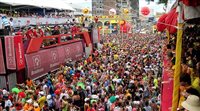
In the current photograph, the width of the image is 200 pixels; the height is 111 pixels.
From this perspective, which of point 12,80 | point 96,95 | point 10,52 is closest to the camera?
point 96,95

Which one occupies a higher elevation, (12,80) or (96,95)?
(96,95)

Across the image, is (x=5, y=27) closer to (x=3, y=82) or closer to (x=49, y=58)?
(x=3, y=82)

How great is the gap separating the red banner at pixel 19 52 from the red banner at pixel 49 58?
1.76ft

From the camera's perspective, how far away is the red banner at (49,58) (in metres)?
17.7

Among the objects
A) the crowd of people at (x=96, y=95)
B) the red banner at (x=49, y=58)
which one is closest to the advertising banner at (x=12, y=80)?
the red banner at (x=49, y=58)

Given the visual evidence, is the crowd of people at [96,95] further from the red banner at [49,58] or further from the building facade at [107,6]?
the building facade at [107,6]

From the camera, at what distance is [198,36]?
714cm

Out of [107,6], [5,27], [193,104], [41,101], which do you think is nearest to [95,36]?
[5,27]

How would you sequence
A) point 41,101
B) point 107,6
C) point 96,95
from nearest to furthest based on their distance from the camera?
1. point 41,101
2. point 96,95
3. point 107,6

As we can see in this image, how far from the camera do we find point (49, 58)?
20.2 metres

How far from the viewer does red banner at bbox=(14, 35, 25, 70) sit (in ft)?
53.5

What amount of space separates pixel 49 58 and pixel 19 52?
3825 mm

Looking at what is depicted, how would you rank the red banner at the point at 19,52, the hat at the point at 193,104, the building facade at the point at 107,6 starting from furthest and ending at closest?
the building facade at the point at 107,6
the red banner at the point at 19,52
the hat at the point at 193,104

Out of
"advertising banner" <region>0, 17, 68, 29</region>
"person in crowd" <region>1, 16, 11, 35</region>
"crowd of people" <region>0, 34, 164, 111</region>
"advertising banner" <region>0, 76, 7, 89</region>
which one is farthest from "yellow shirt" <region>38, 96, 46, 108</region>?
"advertising banner" <region>0, 17, 68, 29</region>
